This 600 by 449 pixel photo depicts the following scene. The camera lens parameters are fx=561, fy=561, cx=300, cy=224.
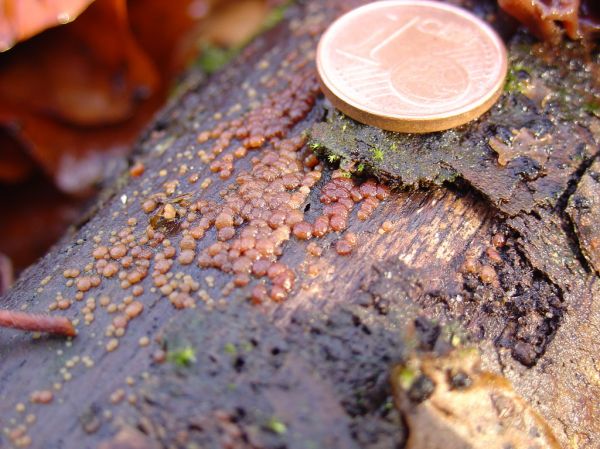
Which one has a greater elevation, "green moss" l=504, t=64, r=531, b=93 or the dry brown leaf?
the dry brown leaf

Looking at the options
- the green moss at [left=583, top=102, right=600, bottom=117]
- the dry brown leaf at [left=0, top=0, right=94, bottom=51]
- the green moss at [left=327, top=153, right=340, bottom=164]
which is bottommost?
the green moss at [left=583, top=102, right=600, bottom=117]

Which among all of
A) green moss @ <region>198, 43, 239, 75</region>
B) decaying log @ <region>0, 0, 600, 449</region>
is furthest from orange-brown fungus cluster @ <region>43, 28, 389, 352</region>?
green moss @ <region>198, 43, 239, 75</region>

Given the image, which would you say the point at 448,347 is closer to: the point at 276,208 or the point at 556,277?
the point at 556,277

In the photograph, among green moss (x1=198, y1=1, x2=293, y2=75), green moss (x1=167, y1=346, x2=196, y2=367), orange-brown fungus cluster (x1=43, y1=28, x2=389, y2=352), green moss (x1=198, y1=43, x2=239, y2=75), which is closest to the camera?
green moss (x1=167, y1=346, x2=196, y2=367)

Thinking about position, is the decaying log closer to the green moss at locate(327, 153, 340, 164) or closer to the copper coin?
the green moss at locate(327, 153, 340, 164)

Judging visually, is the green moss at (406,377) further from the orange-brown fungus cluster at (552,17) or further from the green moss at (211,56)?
the green moss at (211,56)

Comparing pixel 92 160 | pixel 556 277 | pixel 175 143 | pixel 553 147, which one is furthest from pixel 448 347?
pixel 92 160

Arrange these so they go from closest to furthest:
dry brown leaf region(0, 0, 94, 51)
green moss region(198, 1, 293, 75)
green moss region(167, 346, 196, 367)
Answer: green moss region(167, 346, 196, 367) < dry brown leaf region(0, 0, 94, 51) < green moss region(198, 1, 293, 75)
